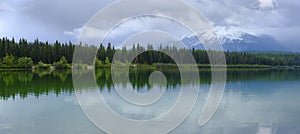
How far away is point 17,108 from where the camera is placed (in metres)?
17.7

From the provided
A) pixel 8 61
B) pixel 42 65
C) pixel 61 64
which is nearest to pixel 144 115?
→ pixel 8 61

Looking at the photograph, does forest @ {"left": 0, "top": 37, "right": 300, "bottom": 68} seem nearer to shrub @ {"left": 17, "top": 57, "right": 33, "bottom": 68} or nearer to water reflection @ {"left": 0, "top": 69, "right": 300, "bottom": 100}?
shrub @ {"left": 17, "top": 57, "right": 33, "bottom": 68}

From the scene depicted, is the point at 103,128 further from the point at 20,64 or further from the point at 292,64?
the point at 292,64

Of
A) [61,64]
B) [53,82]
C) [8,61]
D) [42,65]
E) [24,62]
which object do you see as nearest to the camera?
[53,82]

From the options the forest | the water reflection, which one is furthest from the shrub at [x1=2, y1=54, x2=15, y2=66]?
the water reflection

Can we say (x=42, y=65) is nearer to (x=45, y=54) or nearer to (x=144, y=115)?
(x=45, y=54)

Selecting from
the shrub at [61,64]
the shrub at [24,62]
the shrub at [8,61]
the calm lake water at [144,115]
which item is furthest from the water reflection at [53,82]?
the shrub at [61,64]

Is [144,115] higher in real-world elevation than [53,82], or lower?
lower

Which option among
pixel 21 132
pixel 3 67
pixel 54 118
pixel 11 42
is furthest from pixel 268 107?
pixel 11 42

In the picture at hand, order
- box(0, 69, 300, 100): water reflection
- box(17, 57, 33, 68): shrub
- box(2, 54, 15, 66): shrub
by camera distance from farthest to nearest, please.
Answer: box(17, 57, 33, 68): shrub < box(2, 54, 15, 66): shrub < box(0, 69, 300, 100): water reflection

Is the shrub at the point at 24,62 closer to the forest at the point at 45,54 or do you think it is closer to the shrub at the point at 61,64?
the forest at the point at 45,54

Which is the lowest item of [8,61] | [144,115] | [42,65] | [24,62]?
[144,115]

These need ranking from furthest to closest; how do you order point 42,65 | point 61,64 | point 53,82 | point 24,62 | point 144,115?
point 61,64, point 42,65, point 24,62, point 53,82, point 144,115

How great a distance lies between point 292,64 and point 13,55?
94.7m
